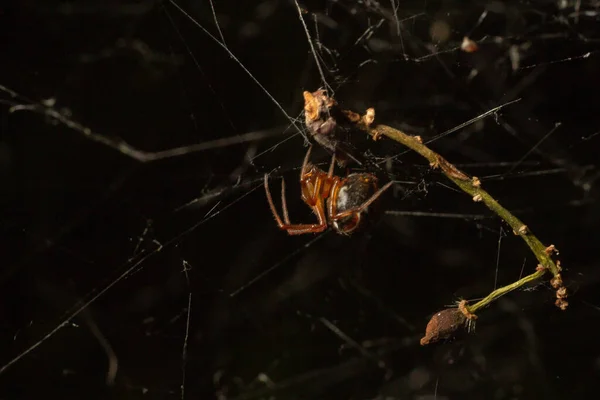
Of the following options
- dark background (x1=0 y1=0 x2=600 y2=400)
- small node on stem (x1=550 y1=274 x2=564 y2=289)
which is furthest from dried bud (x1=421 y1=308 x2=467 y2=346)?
dark background (x1=0 y1=0 x2=600 y2=400)

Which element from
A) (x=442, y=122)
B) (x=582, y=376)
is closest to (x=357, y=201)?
(x=442, y=122)

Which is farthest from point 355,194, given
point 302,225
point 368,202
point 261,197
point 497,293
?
point 261,197

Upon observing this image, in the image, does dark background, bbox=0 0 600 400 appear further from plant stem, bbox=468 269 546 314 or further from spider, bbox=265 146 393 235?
plant stem, bbox=468 269 546 314

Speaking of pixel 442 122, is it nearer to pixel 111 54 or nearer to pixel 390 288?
pixel 390 288

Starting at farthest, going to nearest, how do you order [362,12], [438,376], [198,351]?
[438,376] → [198,351] → [362,12]

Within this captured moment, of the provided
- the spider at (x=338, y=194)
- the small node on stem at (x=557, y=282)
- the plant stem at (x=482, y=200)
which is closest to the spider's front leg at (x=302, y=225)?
the spider at (x=338, y=194)

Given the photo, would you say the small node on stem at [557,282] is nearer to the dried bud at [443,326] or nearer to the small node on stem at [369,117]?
the dried bud at [443,326]
